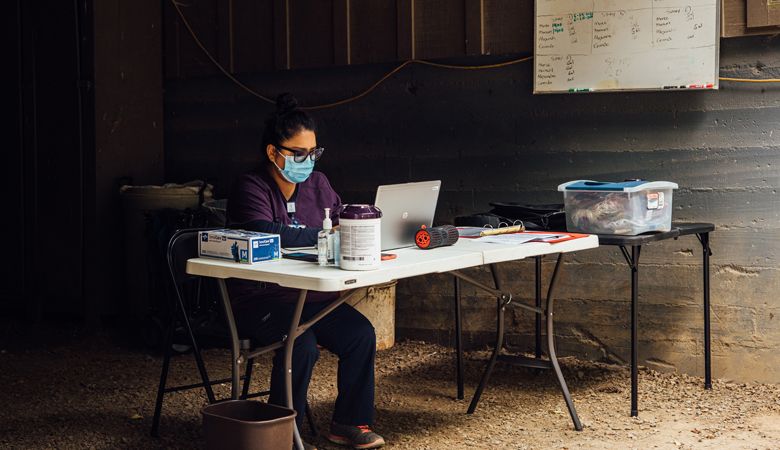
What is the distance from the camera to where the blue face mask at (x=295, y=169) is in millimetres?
3641

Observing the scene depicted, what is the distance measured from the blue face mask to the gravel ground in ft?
3.40

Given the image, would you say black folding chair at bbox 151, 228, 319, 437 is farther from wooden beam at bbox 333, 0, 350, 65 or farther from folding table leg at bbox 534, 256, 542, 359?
wooden beam at bbox 333, 0, 350, 65

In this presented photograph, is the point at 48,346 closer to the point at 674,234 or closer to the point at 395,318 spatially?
the point at 395,318

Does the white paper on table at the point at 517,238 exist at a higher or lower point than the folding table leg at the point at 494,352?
higher

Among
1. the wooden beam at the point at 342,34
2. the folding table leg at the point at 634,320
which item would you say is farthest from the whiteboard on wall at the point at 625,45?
the wooden beam at the point at 342,34

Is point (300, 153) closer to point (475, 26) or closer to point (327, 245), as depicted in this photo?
point (327, 245)

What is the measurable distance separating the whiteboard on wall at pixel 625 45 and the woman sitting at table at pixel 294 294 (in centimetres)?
165

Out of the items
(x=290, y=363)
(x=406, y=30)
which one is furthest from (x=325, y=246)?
(x=406, y=30)

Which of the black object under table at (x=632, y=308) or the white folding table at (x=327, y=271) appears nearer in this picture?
the white folding table at (x=327, y=271)

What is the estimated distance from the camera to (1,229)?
20.4ft

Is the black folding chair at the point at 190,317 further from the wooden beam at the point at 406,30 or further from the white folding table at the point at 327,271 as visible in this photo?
the wooden beam at the point at 406,30

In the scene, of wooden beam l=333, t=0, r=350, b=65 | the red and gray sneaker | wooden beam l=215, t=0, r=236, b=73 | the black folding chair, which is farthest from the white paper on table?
wooden beam l=215, t=0, r=236, b=73

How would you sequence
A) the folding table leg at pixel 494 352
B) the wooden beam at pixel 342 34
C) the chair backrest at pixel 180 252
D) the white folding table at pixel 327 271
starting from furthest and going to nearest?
the wooden beam at pixel 342 34, the folding table leg at pixel 494 352, the chair backrest at pixel 180 252, the white folding table at pixel 327 271

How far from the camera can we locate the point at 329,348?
11.7ft
